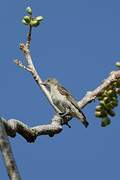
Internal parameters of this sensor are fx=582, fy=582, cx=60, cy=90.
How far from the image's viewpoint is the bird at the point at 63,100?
8.30 metres

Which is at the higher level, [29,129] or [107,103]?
[107,103]

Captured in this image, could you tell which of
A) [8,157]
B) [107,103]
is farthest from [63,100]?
[8,157]

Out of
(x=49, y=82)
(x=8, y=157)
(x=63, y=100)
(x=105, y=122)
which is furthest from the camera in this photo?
(x=63, y=100)

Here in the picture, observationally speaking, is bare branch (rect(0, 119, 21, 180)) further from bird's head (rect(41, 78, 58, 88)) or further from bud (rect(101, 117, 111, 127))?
bird's head (rect(41, 78, 58, 88))

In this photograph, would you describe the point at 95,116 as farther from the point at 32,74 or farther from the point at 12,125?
the point at 12,125

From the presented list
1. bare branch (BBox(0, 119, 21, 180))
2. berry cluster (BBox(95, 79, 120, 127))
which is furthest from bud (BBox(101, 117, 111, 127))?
bare branch (BBox(0, 119, 21, 180))

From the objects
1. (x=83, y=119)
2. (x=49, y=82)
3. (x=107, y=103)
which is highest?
(x=49, y=82)

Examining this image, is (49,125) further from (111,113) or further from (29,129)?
(111,113)

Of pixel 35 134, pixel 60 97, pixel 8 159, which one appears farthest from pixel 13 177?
pixel 60 97

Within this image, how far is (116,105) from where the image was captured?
22.2 feet

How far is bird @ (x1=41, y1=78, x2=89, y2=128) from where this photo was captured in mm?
8297

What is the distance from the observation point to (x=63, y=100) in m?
9.40

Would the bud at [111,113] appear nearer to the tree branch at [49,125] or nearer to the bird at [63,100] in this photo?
the tree branch at [49,125]

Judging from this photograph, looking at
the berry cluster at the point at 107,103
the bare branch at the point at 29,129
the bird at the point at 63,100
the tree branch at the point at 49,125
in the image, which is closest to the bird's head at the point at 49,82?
the bird at the point at 63,100
